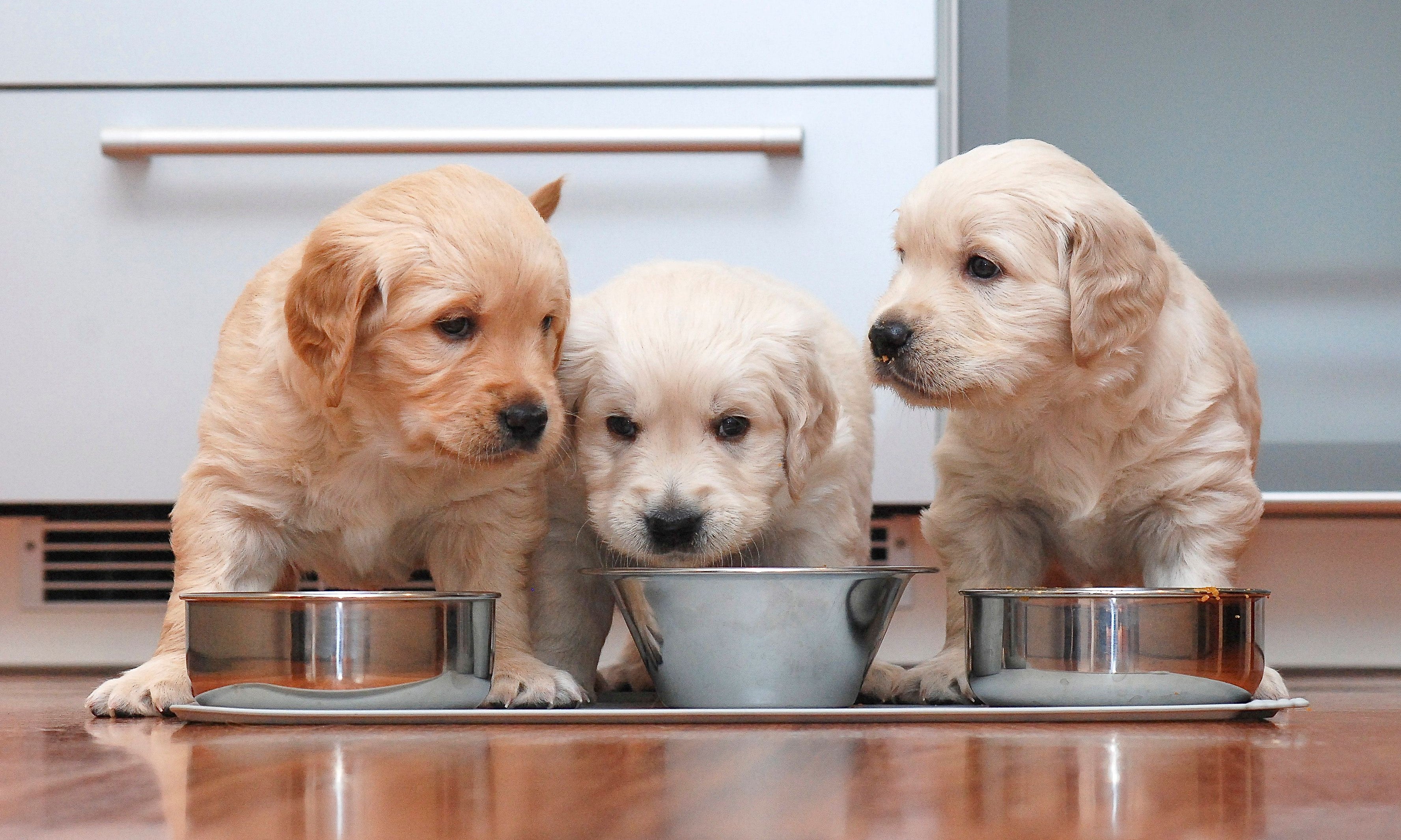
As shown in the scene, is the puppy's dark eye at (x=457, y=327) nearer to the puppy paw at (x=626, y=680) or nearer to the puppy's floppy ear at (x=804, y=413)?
the puppy's floppy ear at (x=804, y=413)

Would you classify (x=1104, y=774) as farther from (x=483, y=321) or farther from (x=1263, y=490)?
(x=1263, y=490)

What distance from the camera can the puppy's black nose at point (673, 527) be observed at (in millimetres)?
2125

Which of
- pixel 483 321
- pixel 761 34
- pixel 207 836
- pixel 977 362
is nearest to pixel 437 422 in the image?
pixel 483 321

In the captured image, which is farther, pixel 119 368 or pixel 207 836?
pixel 119 368

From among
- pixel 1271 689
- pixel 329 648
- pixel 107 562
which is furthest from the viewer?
pixel 107 562

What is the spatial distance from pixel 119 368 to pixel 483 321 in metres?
1.11

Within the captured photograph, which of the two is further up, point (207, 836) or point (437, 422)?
point (437, 422)

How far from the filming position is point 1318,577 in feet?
9.96

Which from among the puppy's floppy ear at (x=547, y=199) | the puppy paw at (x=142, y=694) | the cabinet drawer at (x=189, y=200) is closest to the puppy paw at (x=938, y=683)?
the cabinet drawer at (x=189, y=200)

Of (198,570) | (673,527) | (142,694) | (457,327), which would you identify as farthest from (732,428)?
(142,694)

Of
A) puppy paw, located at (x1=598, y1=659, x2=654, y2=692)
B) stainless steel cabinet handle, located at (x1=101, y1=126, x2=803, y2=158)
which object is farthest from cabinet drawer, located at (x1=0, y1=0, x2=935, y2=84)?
puppy paw, located at (x1=598, y1=659, x2=654, y2=692)

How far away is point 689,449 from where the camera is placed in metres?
2.23

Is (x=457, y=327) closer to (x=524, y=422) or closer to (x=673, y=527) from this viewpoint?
(x=524, y=422)

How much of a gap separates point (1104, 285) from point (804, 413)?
1.73ft
